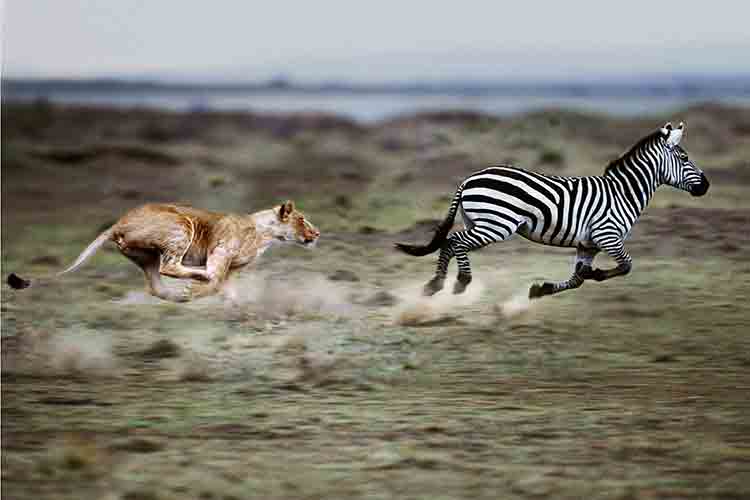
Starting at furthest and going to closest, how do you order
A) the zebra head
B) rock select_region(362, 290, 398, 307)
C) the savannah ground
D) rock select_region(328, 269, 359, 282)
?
rock select_region(328, 269, 359, 282) → rock select_region(362, 290, 398, 307) → the zebra head → the savannah ground

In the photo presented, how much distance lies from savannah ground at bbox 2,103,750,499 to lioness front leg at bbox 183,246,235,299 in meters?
1.15

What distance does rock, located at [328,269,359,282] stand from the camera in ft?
50.0

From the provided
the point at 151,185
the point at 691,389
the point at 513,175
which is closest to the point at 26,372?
the point at 513,175

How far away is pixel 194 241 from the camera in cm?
964

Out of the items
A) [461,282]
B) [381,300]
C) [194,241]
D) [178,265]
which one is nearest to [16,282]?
[178,265]

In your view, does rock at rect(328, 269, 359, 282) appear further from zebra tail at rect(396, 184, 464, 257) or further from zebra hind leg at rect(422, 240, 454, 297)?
zebra hind leg at rect(422, 240, 454, 297)

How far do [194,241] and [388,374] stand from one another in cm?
279

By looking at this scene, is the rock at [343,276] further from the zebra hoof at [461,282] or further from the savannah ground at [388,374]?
the zebra hoof at [461,282]

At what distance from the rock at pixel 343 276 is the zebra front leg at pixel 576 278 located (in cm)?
513

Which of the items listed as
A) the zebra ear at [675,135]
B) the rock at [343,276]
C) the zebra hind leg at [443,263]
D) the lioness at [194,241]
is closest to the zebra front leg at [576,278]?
the zebra hind leg at [443,263]

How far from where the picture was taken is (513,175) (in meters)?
10.2

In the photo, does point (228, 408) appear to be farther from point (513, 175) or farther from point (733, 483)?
point (733, 483)

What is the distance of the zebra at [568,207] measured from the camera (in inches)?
391

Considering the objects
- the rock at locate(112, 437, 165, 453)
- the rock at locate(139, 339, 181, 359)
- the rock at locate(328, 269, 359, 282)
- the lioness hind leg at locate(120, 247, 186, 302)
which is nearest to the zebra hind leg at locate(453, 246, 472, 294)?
the lioness hind leg at locate(120, 247, 186, 302)
